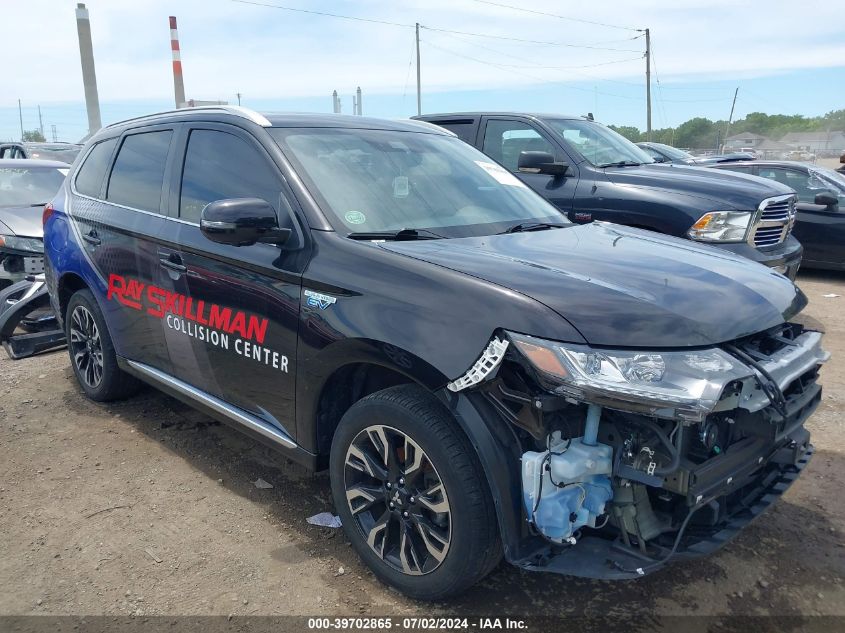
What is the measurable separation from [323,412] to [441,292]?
2.81 feet

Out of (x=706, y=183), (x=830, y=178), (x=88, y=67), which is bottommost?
(x=830, y=178)

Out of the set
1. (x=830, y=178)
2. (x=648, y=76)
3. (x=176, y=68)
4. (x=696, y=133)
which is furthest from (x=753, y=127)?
(x=830, y=178)

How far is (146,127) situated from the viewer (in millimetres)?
4082

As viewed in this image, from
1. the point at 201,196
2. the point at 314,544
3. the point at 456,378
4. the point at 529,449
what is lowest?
the point at 314,544

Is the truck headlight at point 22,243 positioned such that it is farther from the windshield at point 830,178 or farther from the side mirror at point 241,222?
the windshield at point 830,178

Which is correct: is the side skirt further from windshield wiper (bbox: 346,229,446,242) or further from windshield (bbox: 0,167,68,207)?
windshield (bbox: 0,167,68,207)

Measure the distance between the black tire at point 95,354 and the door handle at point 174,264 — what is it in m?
1.05

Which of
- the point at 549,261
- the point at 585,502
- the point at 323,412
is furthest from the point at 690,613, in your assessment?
the point at 323,412

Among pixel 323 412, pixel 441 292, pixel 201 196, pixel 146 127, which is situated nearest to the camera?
pixel 441 292

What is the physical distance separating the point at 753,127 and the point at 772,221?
88.6m

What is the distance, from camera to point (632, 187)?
6.27m

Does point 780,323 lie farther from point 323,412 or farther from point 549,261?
point 323,412

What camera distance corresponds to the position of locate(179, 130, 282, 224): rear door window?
3150 millimetres

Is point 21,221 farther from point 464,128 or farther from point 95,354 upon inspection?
point 464,128
